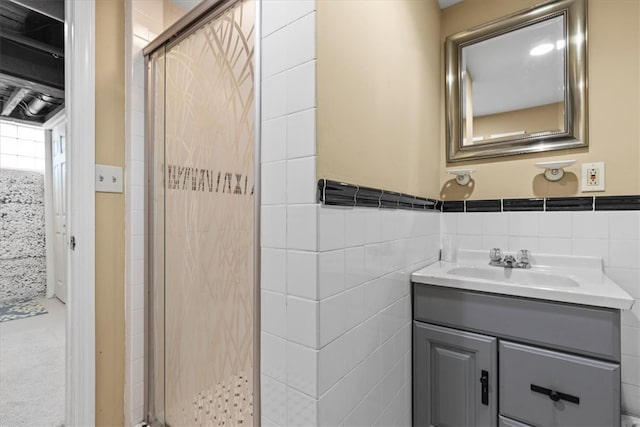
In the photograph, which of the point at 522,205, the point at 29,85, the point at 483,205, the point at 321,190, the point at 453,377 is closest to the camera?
the point at 321,190

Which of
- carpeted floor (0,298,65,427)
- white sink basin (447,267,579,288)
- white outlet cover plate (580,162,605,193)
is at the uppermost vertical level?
white outlet cover plate (580,162,605,193)

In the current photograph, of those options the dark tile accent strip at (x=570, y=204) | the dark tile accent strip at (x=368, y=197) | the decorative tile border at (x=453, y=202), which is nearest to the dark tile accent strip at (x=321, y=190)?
the decorative tile border at (x=453, y=202)

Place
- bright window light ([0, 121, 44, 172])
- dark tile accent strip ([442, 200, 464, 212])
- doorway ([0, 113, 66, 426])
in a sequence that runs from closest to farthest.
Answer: dark tile accent strip ([442, 200, 464, 212]) → doorway ([0, 113, 66, 426]) → bright window light ([0, 121, 44, 172])

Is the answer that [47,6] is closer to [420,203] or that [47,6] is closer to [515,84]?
[420,203]

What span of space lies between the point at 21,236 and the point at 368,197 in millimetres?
4683

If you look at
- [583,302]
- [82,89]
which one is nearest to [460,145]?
[583,302]

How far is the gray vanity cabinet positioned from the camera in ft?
3.08

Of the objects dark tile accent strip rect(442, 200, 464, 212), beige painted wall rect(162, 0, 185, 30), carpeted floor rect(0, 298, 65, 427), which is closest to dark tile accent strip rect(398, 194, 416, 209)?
dark tile accent strip rect(442, 200, 464, 212)

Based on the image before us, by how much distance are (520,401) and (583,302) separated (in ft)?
1.37

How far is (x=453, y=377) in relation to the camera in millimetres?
1184

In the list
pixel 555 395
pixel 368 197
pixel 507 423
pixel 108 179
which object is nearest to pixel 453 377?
pixel 507 423

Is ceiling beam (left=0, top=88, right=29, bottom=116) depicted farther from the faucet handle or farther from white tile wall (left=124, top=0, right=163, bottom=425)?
the faucet handle

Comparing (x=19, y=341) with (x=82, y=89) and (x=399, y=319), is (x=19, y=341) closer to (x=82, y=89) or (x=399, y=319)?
(x=82, y=89)

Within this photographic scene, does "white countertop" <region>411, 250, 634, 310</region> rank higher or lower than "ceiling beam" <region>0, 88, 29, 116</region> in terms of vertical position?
lower
